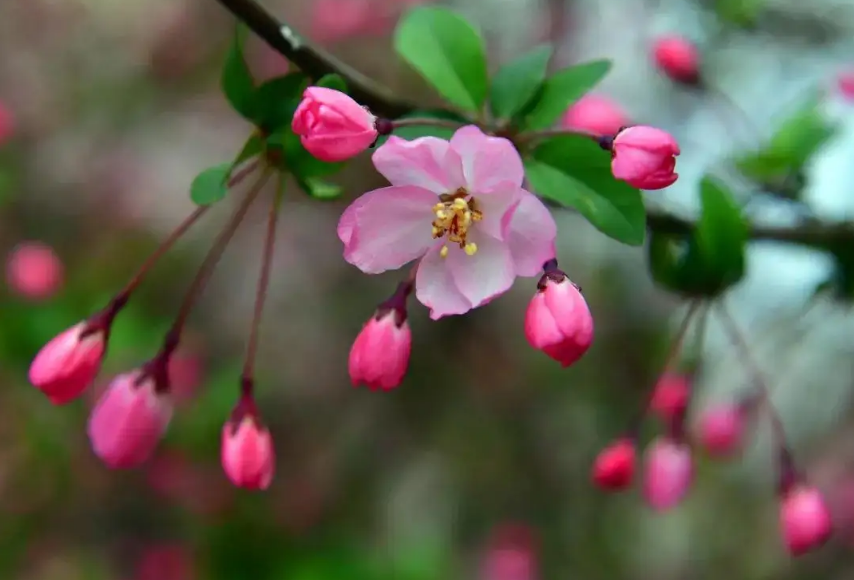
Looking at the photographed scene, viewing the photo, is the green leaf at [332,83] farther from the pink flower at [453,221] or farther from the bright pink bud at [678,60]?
the bright pink bud at [678,60]

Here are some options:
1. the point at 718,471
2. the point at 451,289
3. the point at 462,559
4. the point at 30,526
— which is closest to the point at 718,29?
the point at 718,471

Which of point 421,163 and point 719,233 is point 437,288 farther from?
point 719,233

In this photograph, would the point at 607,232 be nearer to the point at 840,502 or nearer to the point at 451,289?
the point at 451,289

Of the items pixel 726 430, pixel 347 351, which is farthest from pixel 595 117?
pixel 347 351

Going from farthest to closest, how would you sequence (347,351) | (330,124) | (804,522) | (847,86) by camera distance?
1. (347,351)
2. (847,86)
3. (804,522)
4. (330,124)

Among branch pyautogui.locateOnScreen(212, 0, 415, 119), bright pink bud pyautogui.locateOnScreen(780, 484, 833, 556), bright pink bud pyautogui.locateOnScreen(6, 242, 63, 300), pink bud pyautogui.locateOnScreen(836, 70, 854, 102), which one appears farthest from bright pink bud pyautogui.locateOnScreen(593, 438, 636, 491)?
bright pink bud pyautogui.locateOnScreen(6, 242, 63, 300)

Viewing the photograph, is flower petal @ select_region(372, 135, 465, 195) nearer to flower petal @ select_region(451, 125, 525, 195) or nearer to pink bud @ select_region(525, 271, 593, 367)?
flower petal @ select_region(451, 125, 525, 195)

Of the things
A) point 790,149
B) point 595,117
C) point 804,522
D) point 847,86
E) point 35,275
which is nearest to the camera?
point 804,522
